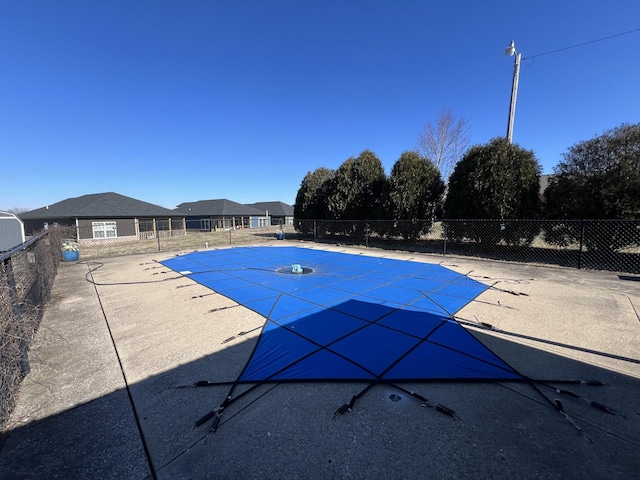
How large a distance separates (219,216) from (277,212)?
37.8 feet

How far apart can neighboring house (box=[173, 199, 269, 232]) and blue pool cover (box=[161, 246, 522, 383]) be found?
2930 centimetres

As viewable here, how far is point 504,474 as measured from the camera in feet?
5.32

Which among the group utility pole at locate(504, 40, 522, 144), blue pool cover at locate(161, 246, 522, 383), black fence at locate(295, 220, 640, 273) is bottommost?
blue pool cover at locate(161, 246, 522, 383)

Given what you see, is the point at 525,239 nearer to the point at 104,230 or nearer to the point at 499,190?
the point at 499,190

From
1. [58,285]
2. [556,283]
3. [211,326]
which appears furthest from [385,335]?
[58,285]

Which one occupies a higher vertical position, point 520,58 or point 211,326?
point 520,58

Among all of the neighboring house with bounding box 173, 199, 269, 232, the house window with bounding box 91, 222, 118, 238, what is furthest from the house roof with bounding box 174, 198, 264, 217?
the house window with bounding box 91, 222, 118, 238

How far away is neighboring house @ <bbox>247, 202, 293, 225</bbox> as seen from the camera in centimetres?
4329

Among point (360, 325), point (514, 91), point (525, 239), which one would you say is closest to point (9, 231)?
point (360, 325)

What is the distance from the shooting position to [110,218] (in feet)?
73.3

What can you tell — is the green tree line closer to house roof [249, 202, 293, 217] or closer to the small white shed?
the small white shed

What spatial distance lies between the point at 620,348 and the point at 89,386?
6026 millimetres

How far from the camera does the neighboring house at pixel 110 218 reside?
2141 cm

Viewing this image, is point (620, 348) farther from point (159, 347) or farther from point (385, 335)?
point (159, 347)
